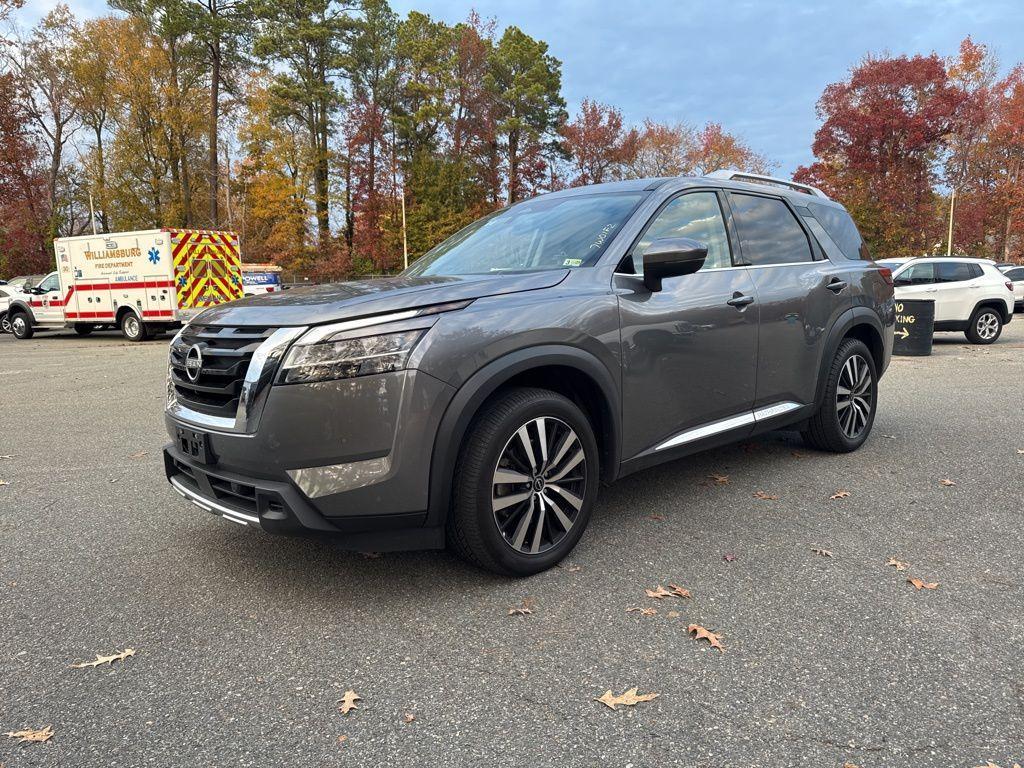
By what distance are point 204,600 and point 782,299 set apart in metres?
3.53

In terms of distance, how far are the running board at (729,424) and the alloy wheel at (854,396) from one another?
2.06 feet

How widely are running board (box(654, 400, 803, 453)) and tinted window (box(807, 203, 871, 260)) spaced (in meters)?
1.40

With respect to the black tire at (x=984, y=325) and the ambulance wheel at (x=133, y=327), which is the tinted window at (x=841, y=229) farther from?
the ambulance wheel at (x=133, y=327)

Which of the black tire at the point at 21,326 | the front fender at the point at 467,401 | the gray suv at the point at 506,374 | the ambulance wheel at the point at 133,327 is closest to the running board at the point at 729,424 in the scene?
the gray suv at the point at 506,374

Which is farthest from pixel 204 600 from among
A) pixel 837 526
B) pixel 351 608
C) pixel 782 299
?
pixel 782 299

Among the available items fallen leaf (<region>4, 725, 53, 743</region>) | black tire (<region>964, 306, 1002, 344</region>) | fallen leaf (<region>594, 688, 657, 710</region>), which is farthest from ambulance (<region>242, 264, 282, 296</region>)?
fallen leaf (<region>594, 688, 657, 710</region>)

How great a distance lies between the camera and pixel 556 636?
8.68 feet

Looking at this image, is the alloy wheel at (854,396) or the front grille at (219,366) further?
the alloy wheel at (854,396)

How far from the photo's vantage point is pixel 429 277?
11.5 feet

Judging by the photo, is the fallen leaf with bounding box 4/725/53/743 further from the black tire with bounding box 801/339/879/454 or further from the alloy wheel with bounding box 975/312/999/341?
the alloy wheel with bounding box 975/312/999/341

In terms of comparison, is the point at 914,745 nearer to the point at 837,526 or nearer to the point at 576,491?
the point at 576,491

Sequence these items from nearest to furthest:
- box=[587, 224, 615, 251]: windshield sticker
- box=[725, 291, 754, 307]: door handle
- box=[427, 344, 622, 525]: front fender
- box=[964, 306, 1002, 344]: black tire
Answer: box=[427, 344, 622, 525]: front fender
box=[587, 224, 615, 251]: windshield sticker
box=[725, 291, 754, 307]: door handle
box=[964, 306, 1002, 344]: black tire

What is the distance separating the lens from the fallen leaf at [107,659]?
98.9 inches

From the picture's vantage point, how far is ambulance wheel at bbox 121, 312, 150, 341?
17.2 metres
